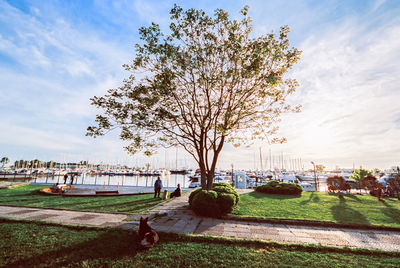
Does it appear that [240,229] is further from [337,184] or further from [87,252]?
[337,184]

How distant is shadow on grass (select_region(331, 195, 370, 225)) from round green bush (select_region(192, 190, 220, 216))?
20.8ft

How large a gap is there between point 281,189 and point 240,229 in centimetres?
1201

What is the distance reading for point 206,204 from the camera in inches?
392

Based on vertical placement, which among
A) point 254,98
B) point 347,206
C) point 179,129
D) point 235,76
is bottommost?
point 347,206

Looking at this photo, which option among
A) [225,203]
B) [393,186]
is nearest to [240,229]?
[225,203]

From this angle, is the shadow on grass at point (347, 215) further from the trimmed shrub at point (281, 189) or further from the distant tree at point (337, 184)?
the distant tree at point (337, 184)

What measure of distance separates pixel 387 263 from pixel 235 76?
10.2 metres

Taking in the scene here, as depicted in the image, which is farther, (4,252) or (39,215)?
(39,215)

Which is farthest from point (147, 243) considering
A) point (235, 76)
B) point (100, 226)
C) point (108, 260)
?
point (235, 76)

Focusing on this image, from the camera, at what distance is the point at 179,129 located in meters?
13.6

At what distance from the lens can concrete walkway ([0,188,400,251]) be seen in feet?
22.7

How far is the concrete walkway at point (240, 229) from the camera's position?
691 cm

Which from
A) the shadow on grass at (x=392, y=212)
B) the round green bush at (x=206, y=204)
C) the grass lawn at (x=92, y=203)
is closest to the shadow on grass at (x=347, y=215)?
the shadow on grass at (x=392, y=212)

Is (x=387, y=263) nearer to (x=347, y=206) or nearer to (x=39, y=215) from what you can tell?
(x=347, y=206)
